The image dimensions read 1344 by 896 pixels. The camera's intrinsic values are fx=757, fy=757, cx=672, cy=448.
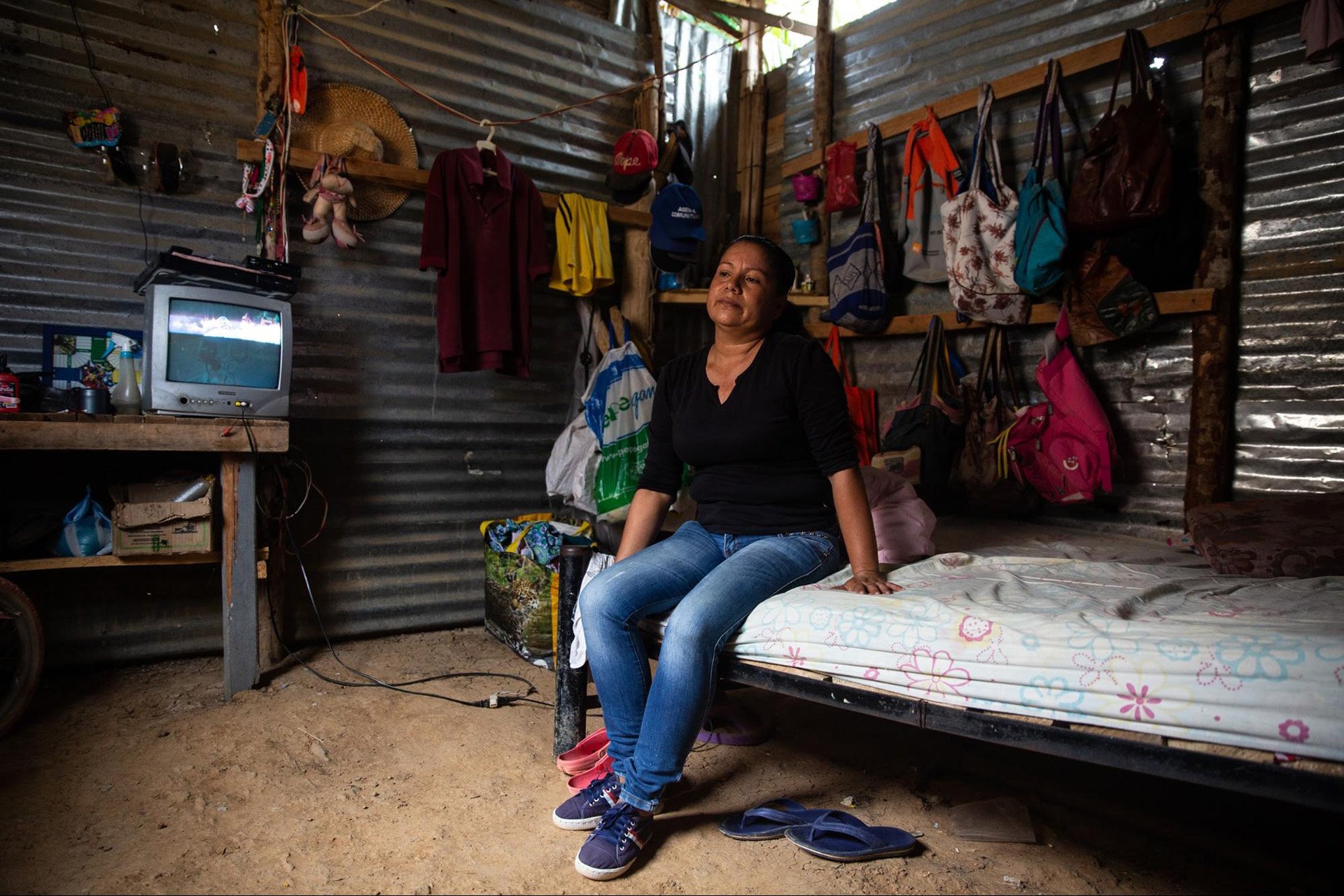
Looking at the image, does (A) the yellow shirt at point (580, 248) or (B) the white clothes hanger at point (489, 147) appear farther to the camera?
(A) the yellow shirt at point (580, 248)

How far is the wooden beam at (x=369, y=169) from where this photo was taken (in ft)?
12.2

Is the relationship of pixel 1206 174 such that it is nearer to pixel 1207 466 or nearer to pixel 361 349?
pixel 1207 466

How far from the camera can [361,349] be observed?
4.18 metres

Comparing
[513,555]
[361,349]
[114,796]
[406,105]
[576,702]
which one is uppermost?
[406,105]

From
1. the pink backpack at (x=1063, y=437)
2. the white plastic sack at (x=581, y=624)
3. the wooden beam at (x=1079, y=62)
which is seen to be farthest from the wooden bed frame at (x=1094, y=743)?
the wooden beam at (x=1079, y=62)

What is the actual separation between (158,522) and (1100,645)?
3.36 metres

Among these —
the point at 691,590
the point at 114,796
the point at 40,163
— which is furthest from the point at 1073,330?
the point at 40,163

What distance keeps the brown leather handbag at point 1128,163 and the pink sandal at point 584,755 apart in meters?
3.06

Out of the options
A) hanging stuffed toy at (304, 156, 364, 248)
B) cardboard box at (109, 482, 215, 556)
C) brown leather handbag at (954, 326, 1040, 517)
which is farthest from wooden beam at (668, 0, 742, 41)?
cardboard box at (109, 482, 215, 556)

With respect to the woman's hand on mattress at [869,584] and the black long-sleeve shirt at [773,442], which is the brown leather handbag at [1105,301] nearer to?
the black long-sleeve shirt at [773,442]

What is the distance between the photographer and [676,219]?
4590 mm

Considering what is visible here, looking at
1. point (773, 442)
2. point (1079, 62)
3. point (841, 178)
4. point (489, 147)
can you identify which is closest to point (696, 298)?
point (841, 178)

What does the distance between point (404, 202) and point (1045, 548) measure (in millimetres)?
3698

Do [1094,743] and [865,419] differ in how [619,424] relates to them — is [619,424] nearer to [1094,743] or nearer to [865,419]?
[865,419]
